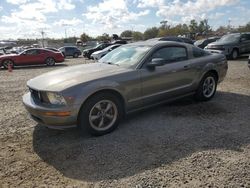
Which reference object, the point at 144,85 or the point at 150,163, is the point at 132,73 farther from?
the point at 150,163

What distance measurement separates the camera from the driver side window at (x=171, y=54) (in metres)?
5.23

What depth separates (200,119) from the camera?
5109mm

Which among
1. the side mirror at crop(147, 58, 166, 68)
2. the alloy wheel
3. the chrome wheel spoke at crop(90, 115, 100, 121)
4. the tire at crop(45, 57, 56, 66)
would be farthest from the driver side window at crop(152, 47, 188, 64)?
the tire at crop(45, 57, 56, 66)

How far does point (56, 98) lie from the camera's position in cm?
406

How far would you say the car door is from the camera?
16.2 ft

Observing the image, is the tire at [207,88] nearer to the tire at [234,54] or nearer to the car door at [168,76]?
the car door at [168,76]

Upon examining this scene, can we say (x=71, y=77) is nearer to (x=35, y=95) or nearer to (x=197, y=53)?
(x=35, y=95)

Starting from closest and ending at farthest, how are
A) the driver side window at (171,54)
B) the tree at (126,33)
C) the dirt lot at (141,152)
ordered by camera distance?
1. the dirt lot at (141,152)
2. the driver side window at (171,54)
3. the tree at (126,33)

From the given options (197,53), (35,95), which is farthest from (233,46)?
(35,95)

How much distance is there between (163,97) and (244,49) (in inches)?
543

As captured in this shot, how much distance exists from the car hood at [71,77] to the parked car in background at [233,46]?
12673 millimetres

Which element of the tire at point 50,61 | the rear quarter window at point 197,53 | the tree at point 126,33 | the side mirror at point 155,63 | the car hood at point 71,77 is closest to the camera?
the car hood at point 71,77

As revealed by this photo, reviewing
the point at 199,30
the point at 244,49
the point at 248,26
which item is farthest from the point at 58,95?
the point at 199,30

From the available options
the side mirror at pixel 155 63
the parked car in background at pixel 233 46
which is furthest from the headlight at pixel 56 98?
the parked car in background at pixel 233 46
